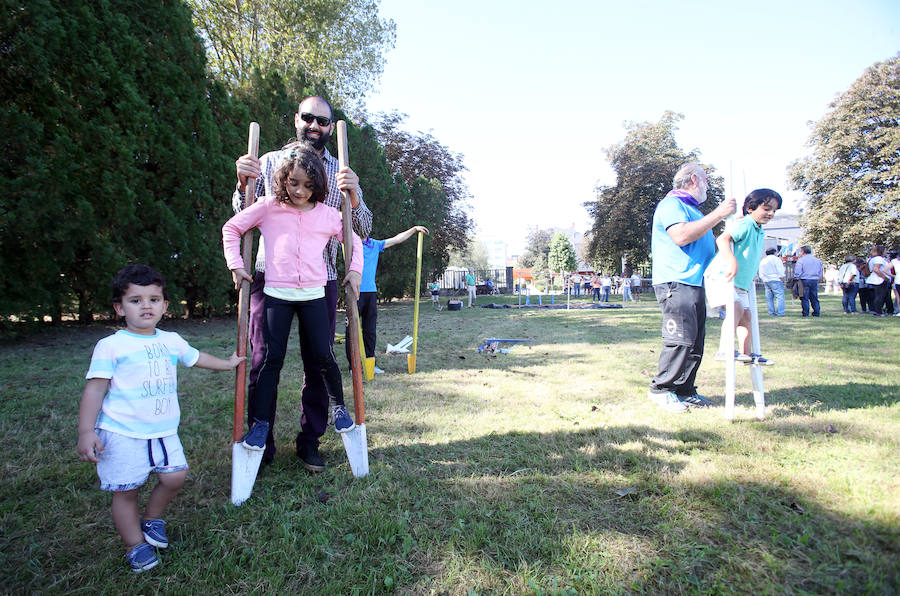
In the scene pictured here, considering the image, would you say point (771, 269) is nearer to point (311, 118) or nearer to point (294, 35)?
point (311, 118)

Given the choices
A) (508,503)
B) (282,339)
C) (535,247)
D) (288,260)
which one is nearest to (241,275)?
(288,260)

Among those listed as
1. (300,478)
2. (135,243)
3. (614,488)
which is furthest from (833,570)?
(135,243)

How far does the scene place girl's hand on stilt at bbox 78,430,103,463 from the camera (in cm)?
182

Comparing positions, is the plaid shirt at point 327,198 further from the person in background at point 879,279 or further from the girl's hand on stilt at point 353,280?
the person in background at point 879,279

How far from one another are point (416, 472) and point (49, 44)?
9442mm

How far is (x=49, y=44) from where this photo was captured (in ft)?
24.3

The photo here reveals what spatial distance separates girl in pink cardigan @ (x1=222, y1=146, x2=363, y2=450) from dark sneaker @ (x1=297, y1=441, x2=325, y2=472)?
298 mm

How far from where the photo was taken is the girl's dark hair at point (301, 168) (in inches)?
101

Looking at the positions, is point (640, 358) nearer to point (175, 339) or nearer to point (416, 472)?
point (416, 472)

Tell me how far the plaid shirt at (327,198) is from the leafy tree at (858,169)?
35.2 metres

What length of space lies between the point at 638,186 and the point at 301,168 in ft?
120

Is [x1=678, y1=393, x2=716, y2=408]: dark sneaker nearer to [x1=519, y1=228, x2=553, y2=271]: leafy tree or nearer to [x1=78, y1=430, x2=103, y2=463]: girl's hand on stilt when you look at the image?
[x1=78, y1=430, x2=103, y2=463]: girl's hand on stilt

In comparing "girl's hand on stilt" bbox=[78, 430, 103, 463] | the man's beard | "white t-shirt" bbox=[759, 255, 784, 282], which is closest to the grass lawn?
"girl's hand on stilt" bbox=[78, 430, 103, 463]

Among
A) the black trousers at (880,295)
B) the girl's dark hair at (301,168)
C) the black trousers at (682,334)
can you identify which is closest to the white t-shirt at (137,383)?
the girl's dark hair at (301,168)
